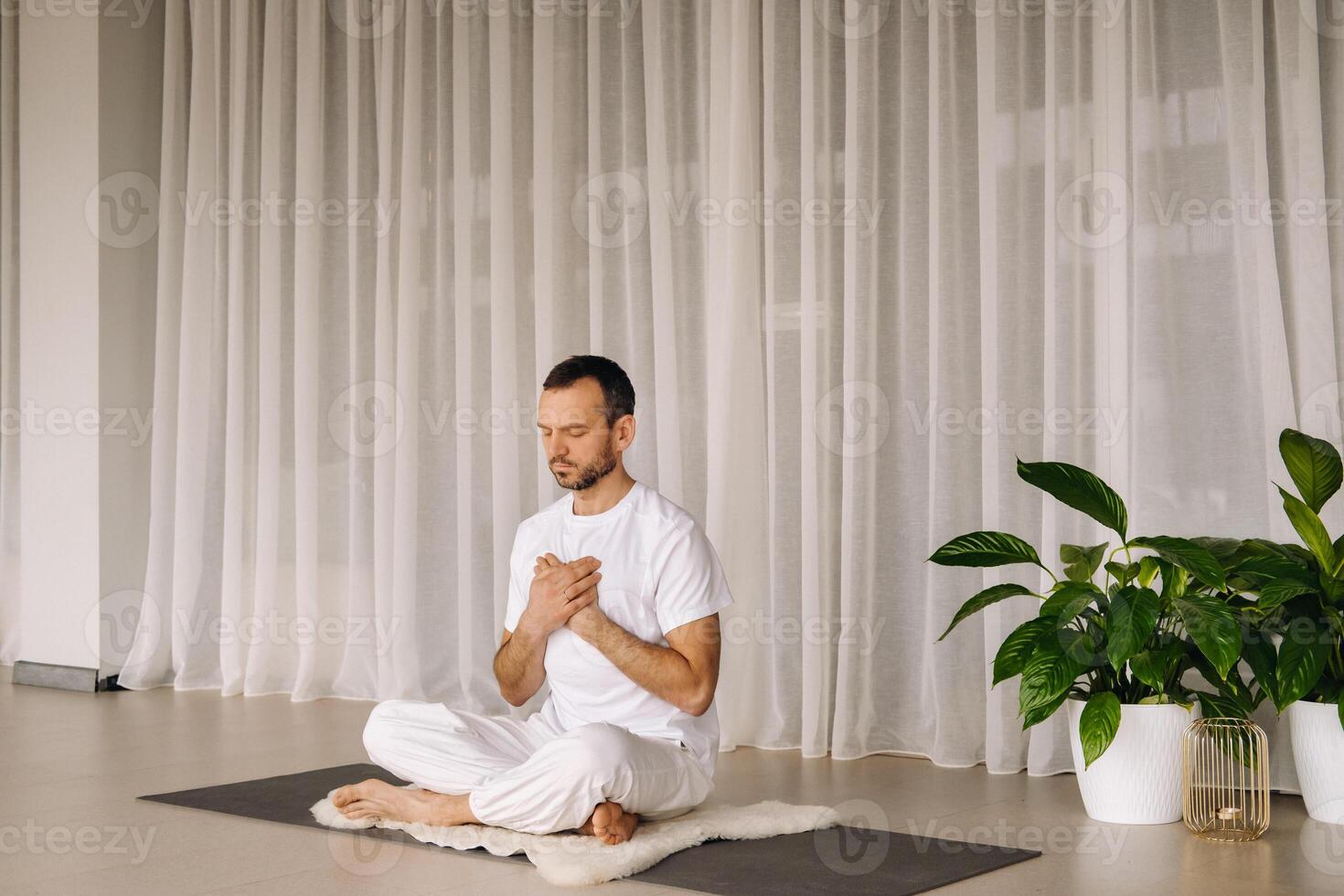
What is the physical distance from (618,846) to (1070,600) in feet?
3.69

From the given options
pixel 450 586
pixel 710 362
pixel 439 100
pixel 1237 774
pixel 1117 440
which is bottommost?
pixel 1237 774

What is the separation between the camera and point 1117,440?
363 centimetres

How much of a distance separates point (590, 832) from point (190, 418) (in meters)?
3.17

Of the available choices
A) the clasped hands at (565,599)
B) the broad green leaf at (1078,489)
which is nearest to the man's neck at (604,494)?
the clasped hands at (565,599)

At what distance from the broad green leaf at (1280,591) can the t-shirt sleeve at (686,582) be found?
1.13 metres

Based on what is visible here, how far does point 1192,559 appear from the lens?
2.90 metres

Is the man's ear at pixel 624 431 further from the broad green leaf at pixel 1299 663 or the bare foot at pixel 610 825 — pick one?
the broad green leaf at pixel 1299 663

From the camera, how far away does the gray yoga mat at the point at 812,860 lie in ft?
8.23

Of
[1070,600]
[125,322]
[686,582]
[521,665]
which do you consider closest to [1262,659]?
[1070,600]

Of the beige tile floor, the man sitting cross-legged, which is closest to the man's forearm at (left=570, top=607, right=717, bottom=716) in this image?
the man sitting cross-legged

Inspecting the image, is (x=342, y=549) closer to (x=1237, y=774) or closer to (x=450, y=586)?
(x=450, y=586)

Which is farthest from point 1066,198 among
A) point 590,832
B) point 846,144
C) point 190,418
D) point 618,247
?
point 190,418

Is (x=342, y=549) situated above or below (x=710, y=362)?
below

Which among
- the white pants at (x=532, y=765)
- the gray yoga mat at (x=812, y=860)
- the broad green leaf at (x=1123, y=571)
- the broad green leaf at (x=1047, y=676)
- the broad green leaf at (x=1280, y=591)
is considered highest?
the broad green leaf at (x=1123, y=571)
